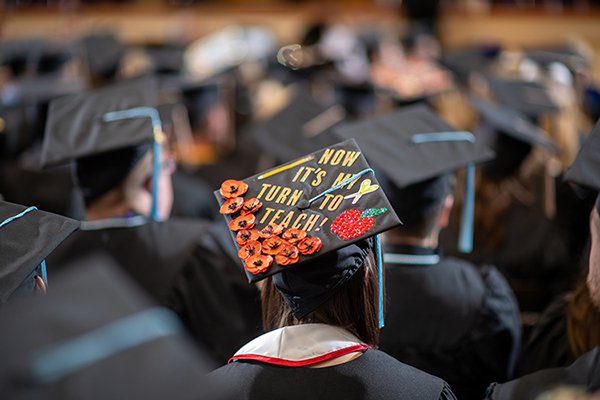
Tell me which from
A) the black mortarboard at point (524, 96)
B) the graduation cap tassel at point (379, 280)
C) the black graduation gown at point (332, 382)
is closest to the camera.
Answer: the black graduation gown at point (332, 382)

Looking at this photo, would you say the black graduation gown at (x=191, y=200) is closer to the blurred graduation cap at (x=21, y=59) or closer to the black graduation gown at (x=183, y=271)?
the black graduation gown at (x=183, y=271)

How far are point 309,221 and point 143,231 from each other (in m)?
1.05

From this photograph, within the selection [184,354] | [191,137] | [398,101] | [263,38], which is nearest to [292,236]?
[184,354]

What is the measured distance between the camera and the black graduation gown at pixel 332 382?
60.0 inches

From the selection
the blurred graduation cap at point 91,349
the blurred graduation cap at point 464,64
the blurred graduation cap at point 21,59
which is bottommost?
the blurred graduation cap at point 21,59

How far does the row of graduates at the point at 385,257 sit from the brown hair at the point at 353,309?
622 millimetres

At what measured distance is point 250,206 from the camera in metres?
1.79

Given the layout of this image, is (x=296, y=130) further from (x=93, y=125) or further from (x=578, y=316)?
(x=578, y=316)

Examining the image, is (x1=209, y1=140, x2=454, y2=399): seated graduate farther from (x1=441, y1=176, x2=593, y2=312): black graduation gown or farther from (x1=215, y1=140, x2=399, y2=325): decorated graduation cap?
(x1=441, y1=176, x2=593, y2=312): black graduation gown

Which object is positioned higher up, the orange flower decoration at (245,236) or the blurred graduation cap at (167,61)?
the orange flower decoration at (245,236)

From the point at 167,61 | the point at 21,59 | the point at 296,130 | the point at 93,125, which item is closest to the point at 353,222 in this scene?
the point at 93,125

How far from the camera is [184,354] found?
1.14 metres

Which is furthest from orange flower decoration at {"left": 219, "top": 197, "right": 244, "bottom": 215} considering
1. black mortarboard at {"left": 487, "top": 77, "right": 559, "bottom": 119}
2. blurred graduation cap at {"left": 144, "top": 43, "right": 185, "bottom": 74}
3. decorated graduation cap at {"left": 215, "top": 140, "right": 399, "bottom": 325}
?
blurred graduation cap at {"left": 144, "top": 43, "right": 185, "bottom": 74}

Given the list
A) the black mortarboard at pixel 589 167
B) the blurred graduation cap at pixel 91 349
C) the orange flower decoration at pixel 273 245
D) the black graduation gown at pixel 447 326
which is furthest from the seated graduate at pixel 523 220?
the blurred graduation cap at pixel 91 349
